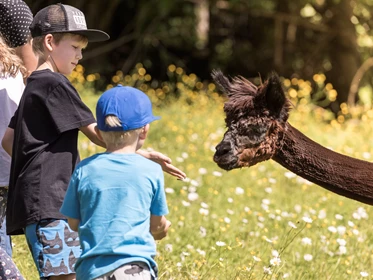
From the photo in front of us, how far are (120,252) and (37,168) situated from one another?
2.13 feet

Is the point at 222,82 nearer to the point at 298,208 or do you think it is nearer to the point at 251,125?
the point at 251,125

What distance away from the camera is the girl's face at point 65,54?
3.31 meters

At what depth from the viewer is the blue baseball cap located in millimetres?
2719

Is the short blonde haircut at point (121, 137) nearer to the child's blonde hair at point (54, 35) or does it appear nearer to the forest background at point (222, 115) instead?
the child's blonde hair at point (54, 35)

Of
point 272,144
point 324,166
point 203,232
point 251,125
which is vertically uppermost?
point 251,125

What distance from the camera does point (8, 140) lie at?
3.31 m

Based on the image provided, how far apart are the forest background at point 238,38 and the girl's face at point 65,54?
25.4 feet

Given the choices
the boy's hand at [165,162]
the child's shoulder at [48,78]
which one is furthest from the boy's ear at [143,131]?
the child's shoulder at [48,78]

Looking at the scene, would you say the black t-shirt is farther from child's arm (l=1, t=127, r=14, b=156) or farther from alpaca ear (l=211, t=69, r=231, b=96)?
alpaca ear (l=211, t=69, r=231, b=96)

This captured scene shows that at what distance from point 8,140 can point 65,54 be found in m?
0.44

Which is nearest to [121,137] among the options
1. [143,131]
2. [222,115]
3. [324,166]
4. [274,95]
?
[143,131]

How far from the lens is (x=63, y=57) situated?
3312 mm

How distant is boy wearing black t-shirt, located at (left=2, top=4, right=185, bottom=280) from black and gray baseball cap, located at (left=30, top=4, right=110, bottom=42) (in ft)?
0.06

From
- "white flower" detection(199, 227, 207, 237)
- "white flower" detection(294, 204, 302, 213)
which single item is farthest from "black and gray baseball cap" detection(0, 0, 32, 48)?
"white flower" detection(294, 204, 302, 213)
